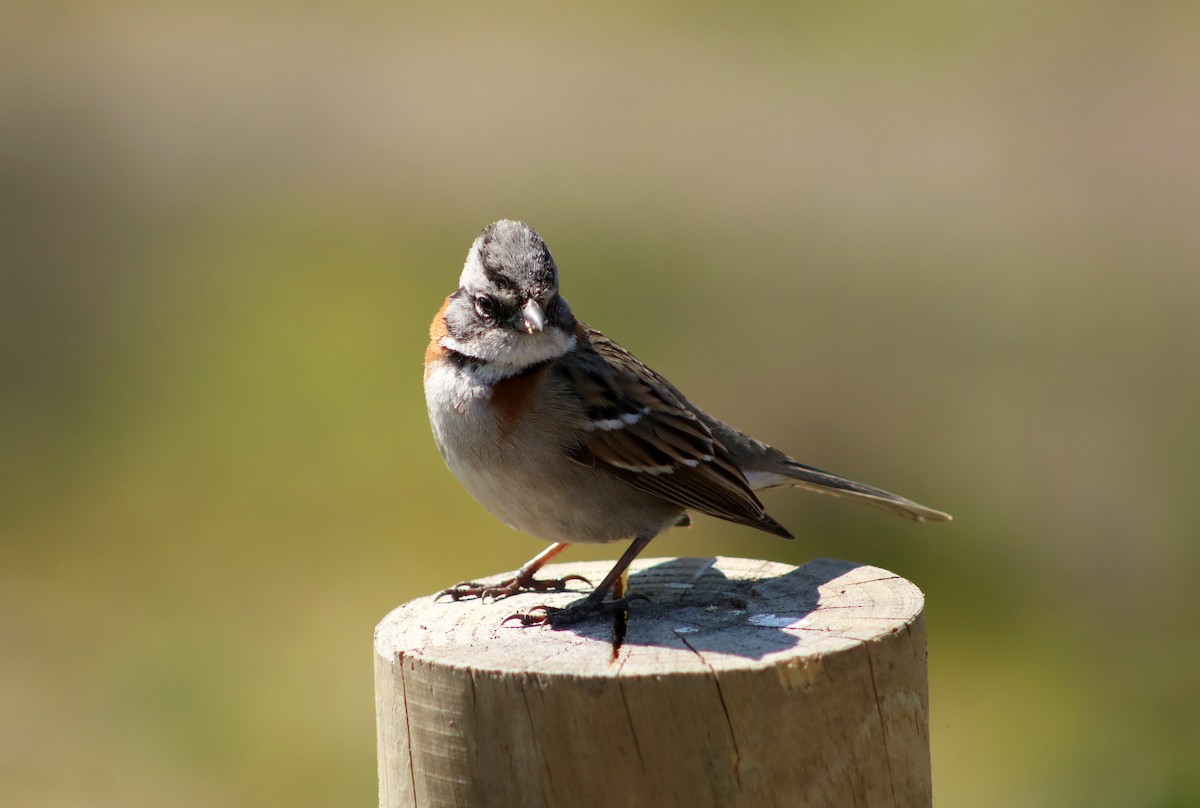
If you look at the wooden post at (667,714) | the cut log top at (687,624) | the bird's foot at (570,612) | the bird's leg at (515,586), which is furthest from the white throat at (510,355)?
the wooden post at (667,714)

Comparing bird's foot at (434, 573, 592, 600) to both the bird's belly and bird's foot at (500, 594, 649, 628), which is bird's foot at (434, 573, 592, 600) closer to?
the bird's belly

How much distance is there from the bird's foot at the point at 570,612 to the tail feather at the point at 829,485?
1566 mm

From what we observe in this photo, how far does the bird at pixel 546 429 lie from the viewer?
14.9ft

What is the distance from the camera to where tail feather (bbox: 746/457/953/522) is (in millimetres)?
5297

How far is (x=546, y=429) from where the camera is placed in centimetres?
456

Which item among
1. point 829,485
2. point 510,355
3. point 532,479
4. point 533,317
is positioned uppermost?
point 533,317

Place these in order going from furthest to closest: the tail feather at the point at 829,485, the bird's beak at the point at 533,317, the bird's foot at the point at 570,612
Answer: the tail feather at the point at 829,485 < the bird's beak at the point at 533,317 < the bird's foot at the point at 570,612

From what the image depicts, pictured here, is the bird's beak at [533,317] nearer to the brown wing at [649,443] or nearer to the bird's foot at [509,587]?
the brown wing at [649,443]

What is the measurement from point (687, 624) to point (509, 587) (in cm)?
95

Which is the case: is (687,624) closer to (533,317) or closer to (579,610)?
(579,610)

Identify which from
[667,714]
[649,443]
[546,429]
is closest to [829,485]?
[649,443]

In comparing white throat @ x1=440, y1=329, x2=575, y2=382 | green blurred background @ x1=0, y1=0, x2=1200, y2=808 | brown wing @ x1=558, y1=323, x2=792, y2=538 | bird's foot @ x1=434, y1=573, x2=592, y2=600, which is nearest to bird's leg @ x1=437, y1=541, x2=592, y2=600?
bird's foot @ x1=434, y1=573, x2=592, y2=600

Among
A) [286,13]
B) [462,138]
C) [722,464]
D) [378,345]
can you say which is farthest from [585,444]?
[286,13]

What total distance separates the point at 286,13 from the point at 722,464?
1318cm
